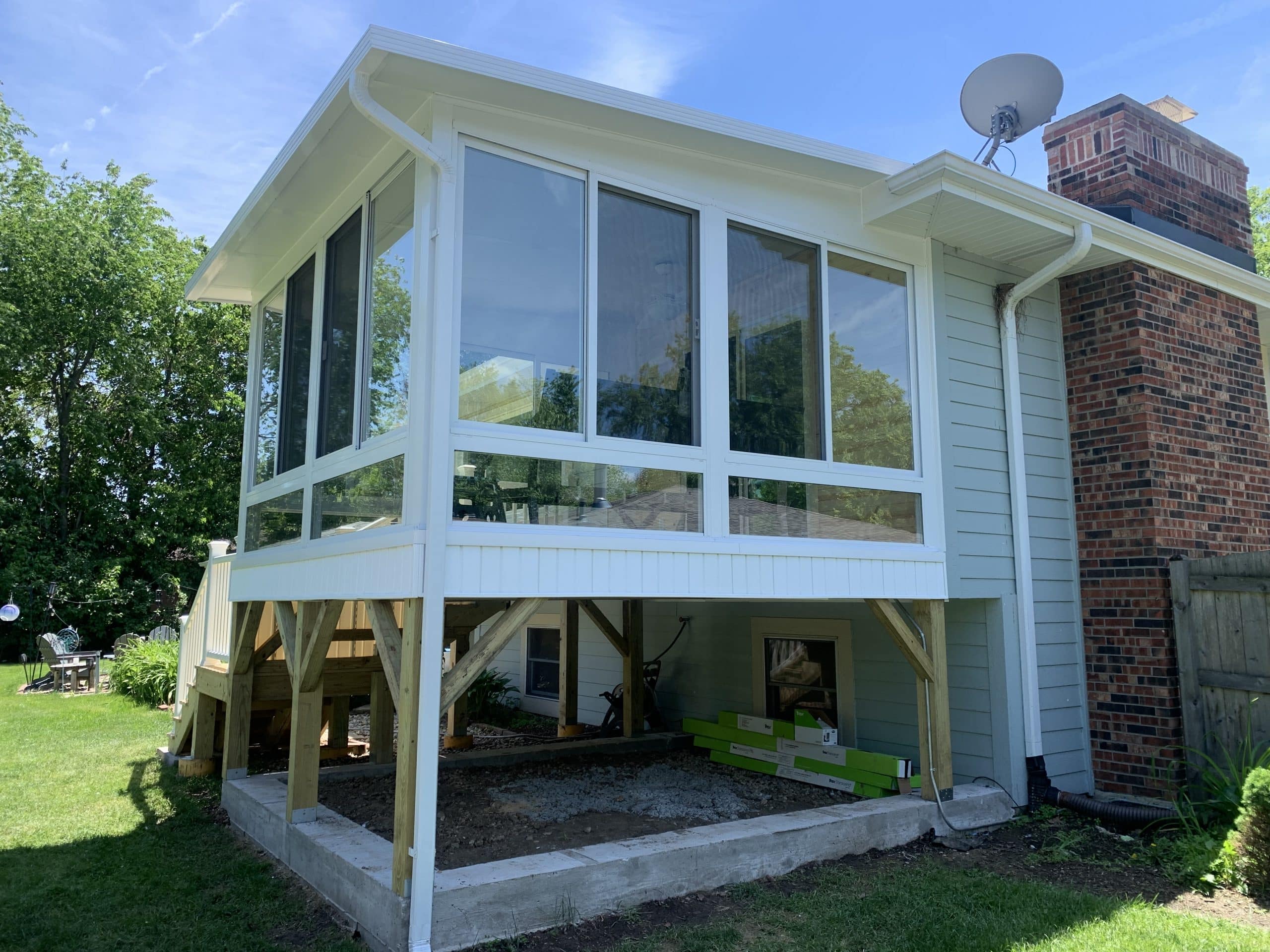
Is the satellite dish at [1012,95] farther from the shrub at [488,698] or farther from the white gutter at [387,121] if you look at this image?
the shrub at [488,698]

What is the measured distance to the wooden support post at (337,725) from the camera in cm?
796

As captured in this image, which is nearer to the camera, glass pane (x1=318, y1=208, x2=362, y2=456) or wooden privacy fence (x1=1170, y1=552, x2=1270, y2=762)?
glass pane (x1=318, y1=208, x2=362, y2=456)

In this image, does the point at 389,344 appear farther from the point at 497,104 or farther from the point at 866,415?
the point at 866,415

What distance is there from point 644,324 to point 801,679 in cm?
422

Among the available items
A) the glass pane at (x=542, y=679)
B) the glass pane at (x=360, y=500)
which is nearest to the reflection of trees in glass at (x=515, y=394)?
the glass pane at (x=360, y=500)

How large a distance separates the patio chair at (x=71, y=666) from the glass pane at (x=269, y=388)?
9445mm

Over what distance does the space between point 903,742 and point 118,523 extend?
19.8 meters

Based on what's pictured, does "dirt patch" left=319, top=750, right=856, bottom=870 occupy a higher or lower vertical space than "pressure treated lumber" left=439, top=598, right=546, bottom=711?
lower

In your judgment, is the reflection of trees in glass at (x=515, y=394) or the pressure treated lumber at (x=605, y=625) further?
the pressure treated lumber at (x=605, y=625)

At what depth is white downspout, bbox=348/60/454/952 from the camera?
3.66 m

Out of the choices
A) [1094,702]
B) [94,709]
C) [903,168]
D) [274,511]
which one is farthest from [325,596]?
[94,709]

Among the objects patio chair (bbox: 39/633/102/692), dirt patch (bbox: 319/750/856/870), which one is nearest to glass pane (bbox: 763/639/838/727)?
dirt patch (bbox: 319/750/856/870)

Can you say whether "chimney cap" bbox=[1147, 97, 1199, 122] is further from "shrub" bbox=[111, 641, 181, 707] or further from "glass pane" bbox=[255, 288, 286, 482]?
"shrub" bbox=[111, 641, 181, 707]

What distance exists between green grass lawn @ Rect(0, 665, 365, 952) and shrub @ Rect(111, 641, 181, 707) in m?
Answer: 3.16
